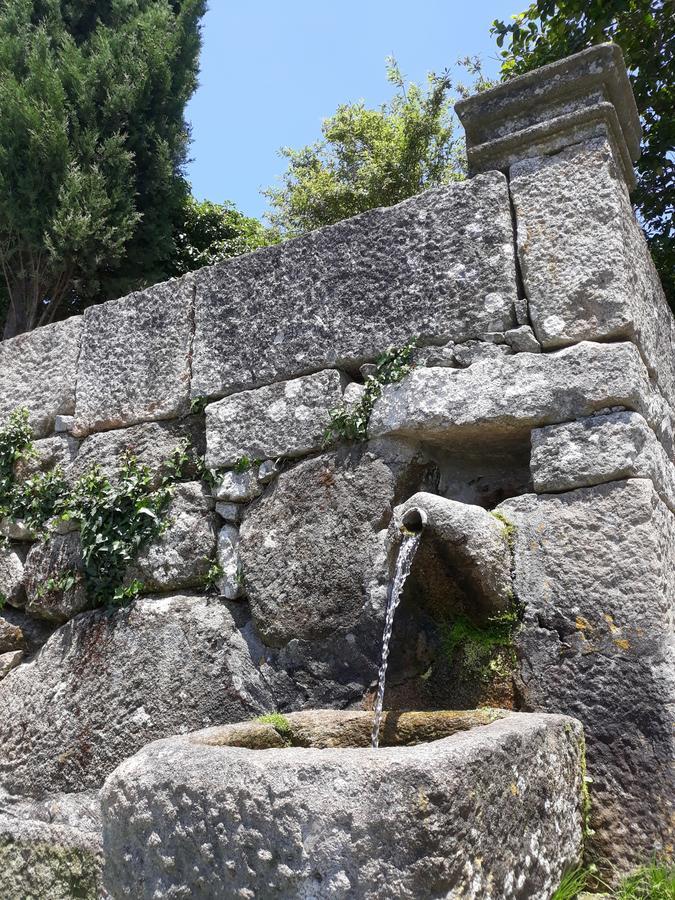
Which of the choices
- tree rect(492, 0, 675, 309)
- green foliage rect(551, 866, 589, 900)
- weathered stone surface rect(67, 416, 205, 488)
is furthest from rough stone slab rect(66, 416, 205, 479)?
tree rect(492, 0, 675, 309)

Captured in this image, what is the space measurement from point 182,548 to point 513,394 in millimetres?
1394

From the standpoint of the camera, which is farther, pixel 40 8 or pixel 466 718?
pixel 40 8

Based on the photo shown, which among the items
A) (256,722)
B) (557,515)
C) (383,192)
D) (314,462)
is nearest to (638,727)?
(557,515)

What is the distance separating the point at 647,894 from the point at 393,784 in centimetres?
97

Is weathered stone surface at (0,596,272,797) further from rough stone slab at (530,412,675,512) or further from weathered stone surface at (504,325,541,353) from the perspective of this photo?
weathered stone surface at (504,325,541,353)

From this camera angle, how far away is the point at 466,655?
2609 mm

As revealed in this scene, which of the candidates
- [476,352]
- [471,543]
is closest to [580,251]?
[476,352]

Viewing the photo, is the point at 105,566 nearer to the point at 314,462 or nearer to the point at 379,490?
the point at 314,462

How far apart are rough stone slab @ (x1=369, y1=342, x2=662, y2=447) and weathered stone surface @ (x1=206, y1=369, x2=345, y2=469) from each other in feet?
0.79

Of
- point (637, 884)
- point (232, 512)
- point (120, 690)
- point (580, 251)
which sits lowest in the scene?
point (637, 884)

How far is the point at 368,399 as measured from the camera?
303 centimetres

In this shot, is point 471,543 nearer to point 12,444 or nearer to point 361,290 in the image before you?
point 361,290

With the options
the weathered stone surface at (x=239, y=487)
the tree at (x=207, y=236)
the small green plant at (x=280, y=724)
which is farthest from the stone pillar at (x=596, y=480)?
the tree at (x=207, y=236)

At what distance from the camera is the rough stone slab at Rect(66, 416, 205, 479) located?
3.48 metres
